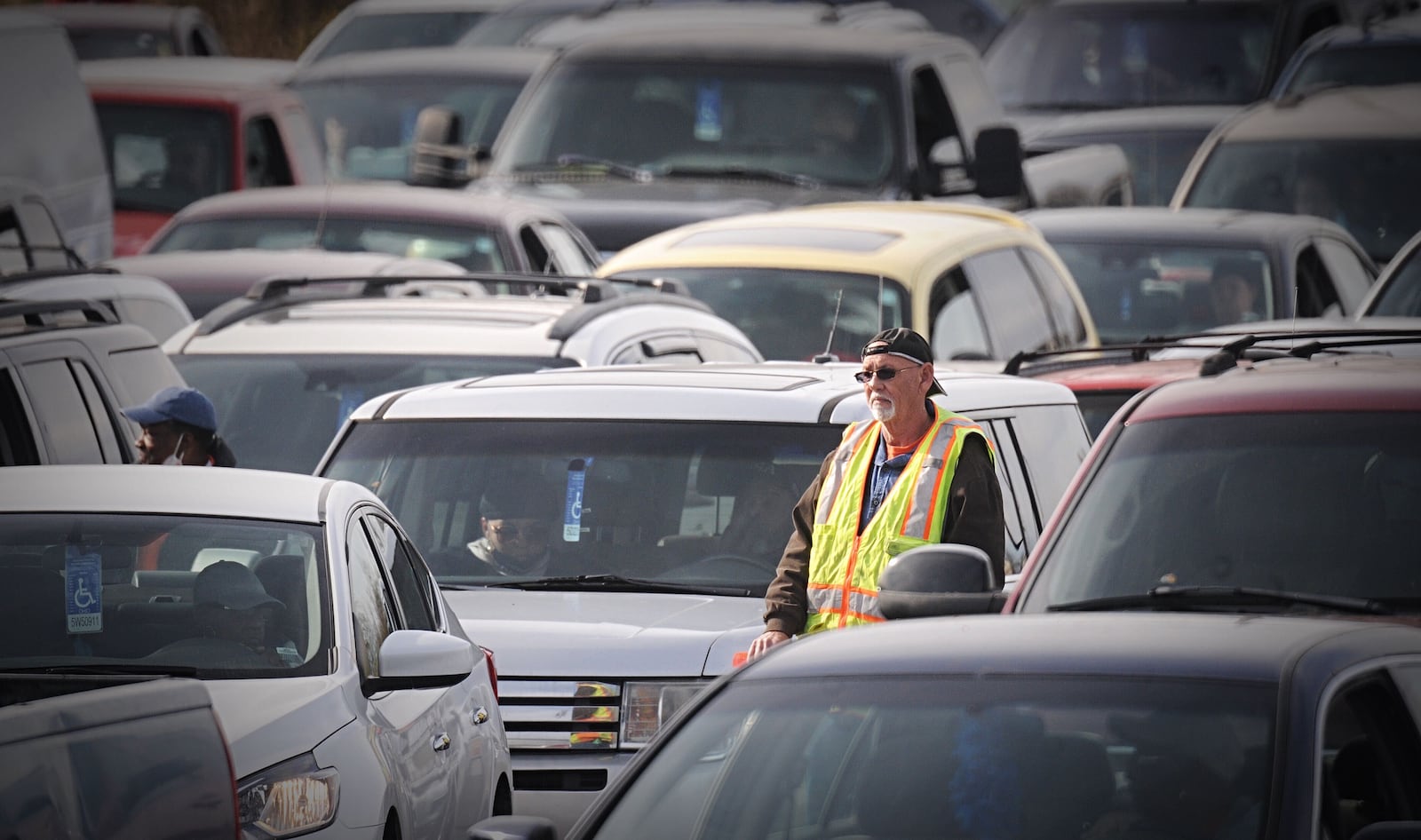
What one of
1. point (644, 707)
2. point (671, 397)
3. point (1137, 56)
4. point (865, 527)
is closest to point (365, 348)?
point (671, 397)

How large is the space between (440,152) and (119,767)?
14.7 m

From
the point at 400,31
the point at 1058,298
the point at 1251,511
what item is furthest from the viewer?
the point at 400,31

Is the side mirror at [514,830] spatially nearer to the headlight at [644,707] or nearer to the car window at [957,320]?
the headlight at [644,707]

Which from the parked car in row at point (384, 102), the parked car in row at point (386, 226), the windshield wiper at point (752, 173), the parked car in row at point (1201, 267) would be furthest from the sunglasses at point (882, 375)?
the parked car in row at point (384, 102)

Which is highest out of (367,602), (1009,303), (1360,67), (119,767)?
(1360,67)

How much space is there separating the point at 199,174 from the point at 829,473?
11839 millimetres

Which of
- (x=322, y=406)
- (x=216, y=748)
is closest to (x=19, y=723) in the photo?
(x=216, y=748)

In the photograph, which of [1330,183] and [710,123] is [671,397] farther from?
[1330,183]

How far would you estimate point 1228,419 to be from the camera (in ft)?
24.4

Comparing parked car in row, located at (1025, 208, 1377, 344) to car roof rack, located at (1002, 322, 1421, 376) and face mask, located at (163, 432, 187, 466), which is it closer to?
car roof rack, located at (1002, 322, 1421, 376)

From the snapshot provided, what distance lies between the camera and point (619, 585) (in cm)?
902

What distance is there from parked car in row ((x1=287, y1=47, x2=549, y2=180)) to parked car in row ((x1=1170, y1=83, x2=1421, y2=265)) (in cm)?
593

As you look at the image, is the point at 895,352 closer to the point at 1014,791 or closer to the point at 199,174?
the point at 1014,791

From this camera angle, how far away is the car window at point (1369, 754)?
15.5ft
